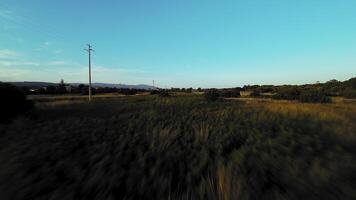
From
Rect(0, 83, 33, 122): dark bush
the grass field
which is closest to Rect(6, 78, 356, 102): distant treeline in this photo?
Rect(0, 83, 33, 122): dark bush

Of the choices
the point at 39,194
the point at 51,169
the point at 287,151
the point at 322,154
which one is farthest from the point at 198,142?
the point at 39,194

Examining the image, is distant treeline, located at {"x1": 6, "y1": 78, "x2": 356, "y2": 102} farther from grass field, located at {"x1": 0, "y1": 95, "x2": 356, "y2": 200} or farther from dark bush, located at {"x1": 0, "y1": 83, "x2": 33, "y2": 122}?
grass field, located at {"x1": 0, "y1": 95, "x2": 356, "y2": 200}

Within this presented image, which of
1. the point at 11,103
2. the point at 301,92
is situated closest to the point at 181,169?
the point at 11,103

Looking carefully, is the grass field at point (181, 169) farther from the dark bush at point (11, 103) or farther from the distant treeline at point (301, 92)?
the distant treeline at point (301, 92)

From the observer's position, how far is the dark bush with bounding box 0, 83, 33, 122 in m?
19.7

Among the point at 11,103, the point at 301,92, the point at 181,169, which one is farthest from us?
the point at 301,92

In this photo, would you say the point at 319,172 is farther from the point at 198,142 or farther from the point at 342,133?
the point at 342,133

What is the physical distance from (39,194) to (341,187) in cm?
450

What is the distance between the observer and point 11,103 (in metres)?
21.4

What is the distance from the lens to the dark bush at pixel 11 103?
1966 centimetres

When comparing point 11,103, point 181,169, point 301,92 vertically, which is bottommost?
point 181,169

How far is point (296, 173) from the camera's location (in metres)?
4.72

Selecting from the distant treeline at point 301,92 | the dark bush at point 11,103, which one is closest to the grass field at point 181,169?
the dark bush at point 11,103

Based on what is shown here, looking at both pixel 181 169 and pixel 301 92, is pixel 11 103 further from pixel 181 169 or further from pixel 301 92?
pixel 301 92
